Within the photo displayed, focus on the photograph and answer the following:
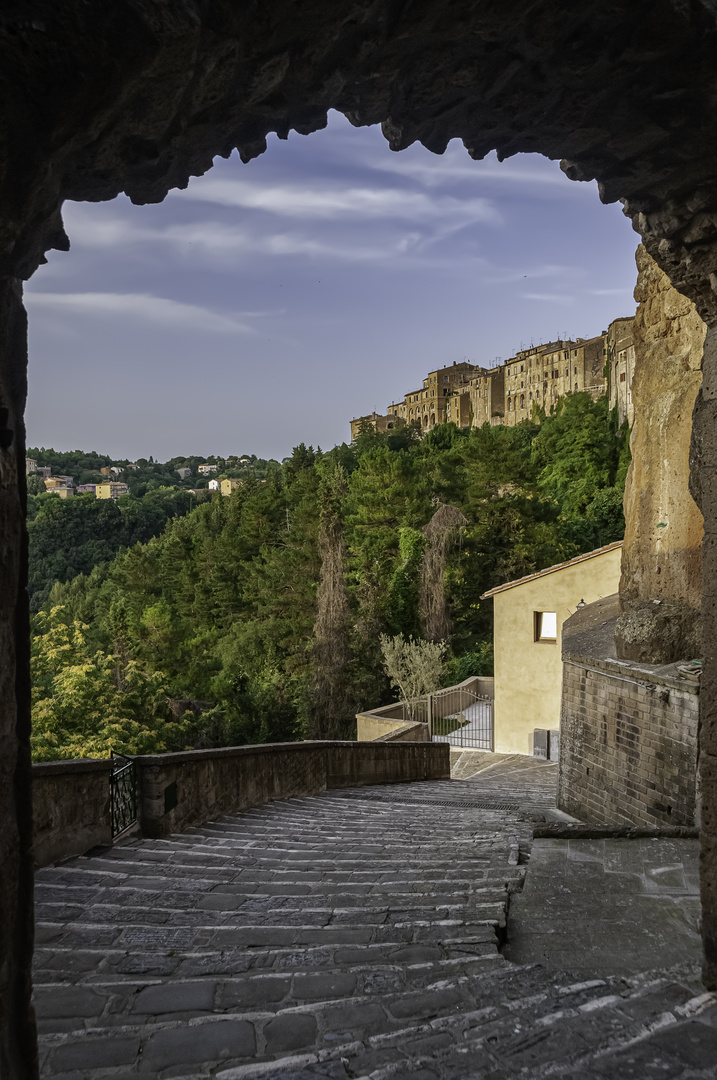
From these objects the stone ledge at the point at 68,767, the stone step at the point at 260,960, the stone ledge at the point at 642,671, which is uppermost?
the stone ledge at the point at 642,671

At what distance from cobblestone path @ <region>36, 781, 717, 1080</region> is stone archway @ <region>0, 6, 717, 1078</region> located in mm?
687

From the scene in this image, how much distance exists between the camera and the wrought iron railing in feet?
20.1

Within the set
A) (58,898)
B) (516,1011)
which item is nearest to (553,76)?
(516,1011)

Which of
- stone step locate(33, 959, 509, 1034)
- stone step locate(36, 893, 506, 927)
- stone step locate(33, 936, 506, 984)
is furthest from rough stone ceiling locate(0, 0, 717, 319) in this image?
stone step locate(36, 893, 506, 927)

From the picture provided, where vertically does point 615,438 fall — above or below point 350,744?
above

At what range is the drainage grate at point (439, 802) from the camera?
933 cm

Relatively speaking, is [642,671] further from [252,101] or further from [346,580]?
[346,580]

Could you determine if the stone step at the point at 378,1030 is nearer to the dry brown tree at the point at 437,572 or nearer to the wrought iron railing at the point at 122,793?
the wrought iron railing at the point at 122,793

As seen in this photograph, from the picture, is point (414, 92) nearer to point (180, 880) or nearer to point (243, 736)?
point (180, 880)

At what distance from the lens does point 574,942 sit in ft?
13.3

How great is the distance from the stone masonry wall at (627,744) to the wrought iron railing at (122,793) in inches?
204

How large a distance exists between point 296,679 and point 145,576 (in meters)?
19.7

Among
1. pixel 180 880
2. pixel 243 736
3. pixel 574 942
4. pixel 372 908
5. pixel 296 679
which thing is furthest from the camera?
pixel 296 679

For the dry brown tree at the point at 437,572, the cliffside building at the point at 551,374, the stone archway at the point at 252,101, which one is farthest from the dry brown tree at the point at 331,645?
the cliffside building at the point at 551,374
